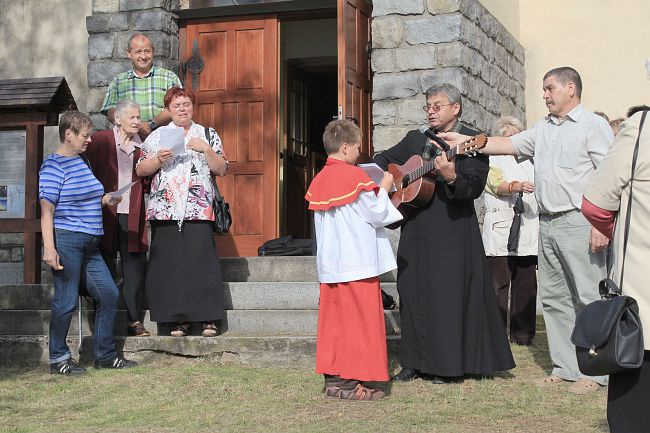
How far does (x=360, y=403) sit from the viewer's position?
232 inches

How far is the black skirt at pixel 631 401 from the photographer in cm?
368

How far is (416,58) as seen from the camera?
31.1ft

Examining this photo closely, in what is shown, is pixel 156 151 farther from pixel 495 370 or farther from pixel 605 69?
pixel 605 69

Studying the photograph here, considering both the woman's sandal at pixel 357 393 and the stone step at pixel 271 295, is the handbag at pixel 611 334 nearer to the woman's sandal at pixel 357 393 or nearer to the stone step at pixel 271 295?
the woman's sandal at pixel 357 393

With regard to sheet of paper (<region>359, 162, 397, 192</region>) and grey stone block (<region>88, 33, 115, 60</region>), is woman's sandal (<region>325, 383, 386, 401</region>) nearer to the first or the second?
sheet of paper (<region>359, 162, 397, 192</region>)

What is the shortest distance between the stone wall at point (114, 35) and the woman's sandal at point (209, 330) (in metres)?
3.50

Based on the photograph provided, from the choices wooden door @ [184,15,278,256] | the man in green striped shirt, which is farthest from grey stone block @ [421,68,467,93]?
the man in green striped shirt

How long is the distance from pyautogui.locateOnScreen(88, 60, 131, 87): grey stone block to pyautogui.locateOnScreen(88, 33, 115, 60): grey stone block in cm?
6

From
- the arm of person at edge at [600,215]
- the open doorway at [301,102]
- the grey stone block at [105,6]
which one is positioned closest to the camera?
the arm of person at edge at [600,215]

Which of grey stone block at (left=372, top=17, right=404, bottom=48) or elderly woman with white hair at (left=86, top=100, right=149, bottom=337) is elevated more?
grey stone block at (left=372, top=17, right=404, bottom=48)

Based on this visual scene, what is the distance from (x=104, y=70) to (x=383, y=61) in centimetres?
288

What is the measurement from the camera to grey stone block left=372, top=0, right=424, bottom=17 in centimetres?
951

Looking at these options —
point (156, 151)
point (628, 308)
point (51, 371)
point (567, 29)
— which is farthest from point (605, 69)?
point (628, 308)

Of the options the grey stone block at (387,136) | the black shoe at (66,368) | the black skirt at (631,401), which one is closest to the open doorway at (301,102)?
the grey stone block at (387,136)
